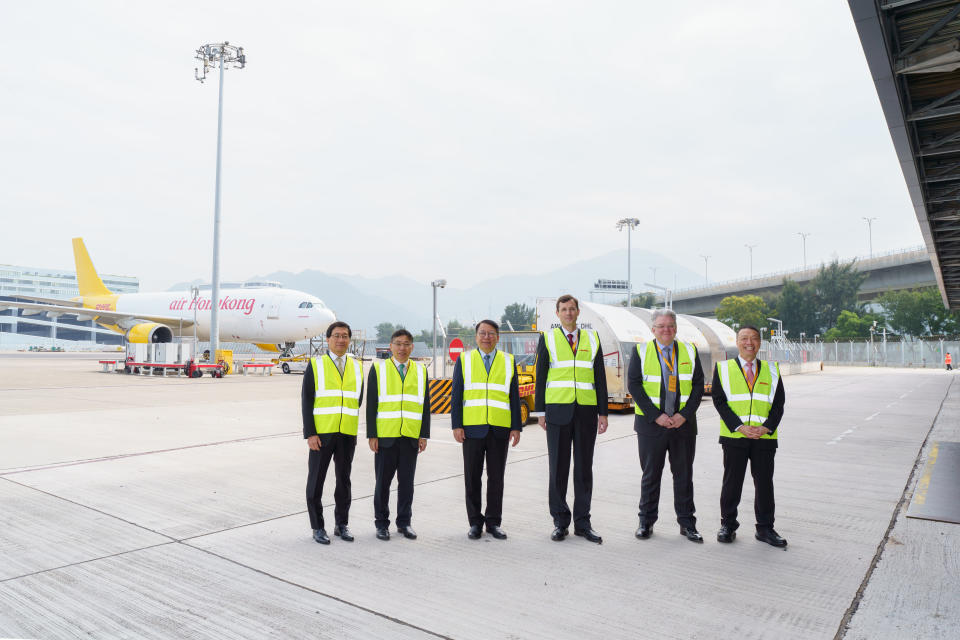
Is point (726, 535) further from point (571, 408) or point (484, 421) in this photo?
point (484, 421)

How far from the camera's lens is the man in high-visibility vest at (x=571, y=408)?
5.40m

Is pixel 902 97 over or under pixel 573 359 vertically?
over

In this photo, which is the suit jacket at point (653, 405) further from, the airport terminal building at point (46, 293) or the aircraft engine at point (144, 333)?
the airport terminal building at point (46, 293)

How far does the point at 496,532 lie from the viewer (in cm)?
532

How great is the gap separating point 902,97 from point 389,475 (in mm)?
8747

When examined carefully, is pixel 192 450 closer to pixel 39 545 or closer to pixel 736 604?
pixel 39 545

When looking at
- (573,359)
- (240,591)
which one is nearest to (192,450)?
(240,591)

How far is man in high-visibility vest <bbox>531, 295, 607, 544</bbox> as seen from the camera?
5402mm

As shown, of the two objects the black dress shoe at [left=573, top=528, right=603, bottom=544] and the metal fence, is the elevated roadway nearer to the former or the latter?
the metal fence

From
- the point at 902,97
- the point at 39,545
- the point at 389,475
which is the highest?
the point at 902,97

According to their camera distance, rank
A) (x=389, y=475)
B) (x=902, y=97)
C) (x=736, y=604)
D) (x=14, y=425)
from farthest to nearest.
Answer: (x=14, y=425) → (x=902, y=97) → (x=389, y=475) → (x=736, y=604)

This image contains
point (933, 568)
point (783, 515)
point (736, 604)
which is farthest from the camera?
point (783, 515)

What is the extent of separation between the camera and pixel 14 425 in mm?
11641

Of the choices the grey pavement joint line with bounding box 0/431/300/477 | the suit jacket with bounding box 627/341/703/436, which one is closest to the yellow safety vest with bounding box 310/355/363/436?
the suit jacket with bounding box 627/341/703/436
